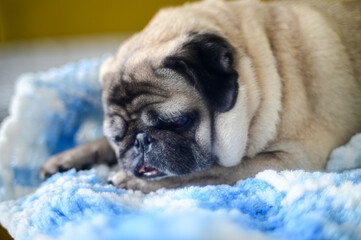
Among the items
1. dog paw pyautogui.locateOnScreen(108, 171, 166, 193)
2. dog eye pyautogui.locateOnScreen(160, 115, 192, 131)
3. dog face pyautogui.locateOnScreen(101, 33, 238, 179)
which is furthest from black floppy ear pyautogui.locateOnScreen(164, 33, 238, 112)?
dog paw pyautogui.locateOnScreen(108, 171, 166, 193)

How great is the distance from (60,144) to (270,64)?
1.16 m

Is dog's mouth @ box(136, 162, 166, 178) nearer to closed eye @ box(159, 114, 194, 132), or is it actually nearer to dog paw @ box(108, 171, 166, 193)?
dog paw @ box(108, 171, 166, 193)

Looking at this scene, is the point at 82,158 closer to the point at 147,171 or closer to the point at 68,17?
the point at 147,171

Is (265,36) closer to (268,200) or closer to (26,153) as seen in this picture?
(268,200)

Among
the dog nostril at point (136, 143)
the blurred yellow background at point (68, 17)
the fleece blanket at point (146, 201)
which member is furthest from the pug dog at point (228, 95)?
the blurred yellow background at point (68, 17)

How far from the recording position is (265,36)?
1677 millimetres

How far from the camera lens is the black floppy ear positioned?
53.1 inches

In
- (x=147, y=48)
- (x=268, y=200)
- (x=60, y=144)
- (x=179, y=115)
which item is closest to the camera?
(x=268, y=200)

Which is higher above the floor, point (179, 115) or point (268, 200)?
point (179, 115)

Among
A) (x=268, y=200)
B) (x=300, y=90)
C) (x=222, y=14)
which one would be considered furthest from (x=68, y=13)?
(x=268, y=200)

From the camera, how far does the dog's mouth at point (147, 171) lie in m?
1.50

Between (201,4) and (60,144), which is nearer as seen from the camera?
(201,4)

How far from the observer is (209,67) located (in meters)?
1.35

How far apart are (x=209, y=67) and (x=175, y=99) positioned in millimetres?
176
